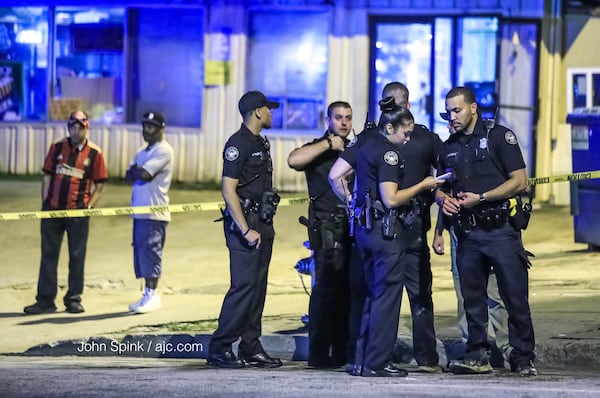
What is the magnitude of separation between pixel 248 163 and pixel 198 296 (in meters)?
3.43

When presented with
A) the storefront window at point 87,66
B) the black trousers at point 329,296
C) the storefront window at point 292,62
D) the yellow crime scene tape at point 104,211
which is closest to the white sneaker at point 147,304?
the yellow crime scene tape at point 104,211

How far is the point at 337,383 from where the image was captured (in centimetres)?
743

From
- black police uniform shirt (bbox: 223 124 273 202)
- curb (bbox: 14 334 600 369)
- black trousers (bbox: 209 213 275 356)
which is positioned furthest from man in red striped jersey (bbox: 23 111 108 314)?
black police uniform shirt (bbox: 223 124 273 202)

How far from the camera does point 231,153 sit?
27.2ft

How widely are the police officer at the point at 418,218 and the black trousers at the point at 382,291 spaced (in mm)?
218

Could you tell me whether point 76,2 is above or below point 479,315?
above

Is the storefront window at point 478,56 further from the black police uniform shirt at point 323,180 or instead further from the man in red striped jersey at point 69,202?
the black police uniform shirt at point 323,180

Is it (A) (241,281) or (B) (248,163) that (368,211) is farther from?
(A) (241,281)

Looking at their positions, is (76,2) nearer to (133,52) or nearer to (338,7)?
(133,52)

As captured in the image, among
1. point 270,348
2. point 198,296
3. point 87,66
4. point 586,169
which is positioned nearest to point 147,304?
point 198,296

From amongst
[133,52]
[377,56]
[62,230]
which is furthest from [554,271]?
[133,52]

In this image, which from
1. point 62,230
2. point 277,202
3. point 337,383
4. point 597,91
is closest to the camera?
point 337,383

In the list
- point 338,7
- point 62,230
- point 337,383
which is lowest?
point 337,383

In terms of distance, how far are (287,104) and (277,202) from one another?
8.92 metres
